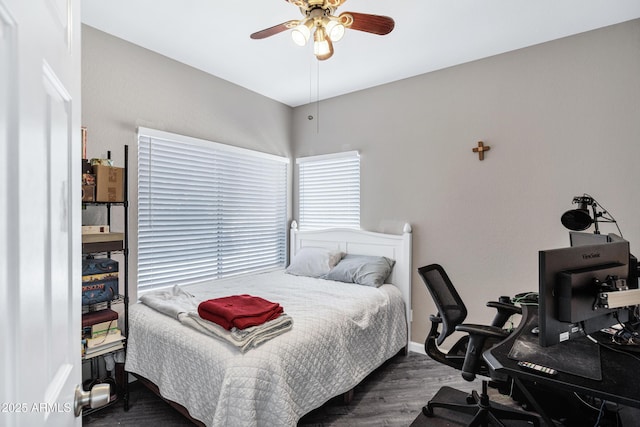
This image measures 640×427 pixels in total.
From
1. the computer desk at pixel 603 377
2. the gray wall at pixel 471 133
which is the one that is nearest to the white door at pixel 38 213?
the computer desk at pixel 603 377

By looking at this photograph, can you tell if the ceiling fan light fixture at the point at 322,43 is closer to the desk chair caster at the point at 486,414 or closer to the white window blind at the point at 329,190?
the white window blind at the point at 329,190

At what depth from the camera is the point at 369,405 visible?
7.59 feet

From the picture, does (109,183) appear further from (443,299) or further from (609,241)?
(609,241)

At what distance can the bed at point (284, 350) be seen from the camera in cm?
165

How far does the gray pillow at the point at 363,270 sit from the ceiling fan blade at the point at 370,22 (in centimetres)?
200

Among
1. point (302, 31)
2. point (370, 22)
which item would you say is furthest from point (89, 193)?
point (370, 22)

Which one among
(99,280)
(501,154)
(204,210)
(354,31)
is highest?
(354,31)

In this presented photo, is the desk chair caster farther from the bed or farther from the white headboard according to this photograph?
the white headboard

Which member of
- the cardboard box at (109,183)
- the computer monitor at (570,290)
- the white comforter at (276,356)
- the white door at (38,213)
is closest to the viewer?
the white door at (38,213)

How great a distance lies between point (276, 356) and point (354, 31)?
2312 millimetres

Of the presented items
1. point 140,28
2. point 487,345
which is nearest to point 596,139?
point 487,345

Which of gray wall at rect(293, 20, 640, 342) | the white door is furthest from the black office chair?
the white door

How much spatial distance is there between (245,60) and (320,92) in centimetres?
101

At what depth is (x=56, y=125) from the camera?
0.63 m
